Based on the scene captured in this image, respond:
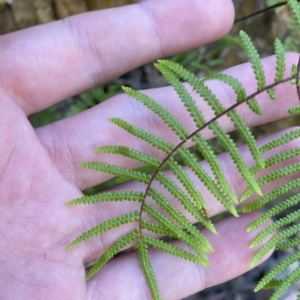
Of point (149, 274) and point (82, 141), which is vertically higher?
point (82, 141)

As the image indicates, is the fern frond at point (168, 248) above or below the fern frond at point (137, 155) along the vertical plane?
below

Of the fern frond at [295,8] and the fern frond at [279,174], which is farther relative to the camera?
the fern frond at [279,174]

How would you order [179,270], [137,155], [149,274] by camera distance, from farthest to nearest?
[179,270], [149,274], [137,155]

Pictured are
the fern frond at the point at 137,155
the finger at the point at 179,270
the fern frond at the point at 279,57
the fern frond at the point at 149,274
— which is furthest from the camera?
the finger at the point at 179,270

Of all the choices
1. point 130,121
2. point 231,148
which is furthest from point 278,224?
point 130,121

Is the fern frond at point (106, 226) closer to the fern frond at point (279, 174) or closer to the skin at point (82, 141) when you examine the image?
the skin at point (82, 141)

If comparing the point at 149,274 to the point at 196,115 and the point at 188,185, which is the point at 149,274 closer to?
the point at 188,185

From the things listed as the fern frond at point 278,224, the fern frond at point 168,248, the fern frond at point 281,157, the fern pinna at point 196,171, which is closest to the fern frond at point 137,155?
the fern pinna at point 196,171

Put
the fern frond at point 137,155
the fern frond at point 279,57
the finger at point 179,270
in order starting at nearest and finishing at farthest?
the fern frond at point 279,57 → the fern frond at point 137,155 → the finger at point 179,270

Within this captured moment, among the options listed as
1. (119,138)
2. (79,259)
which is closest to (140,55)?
(119,138)
